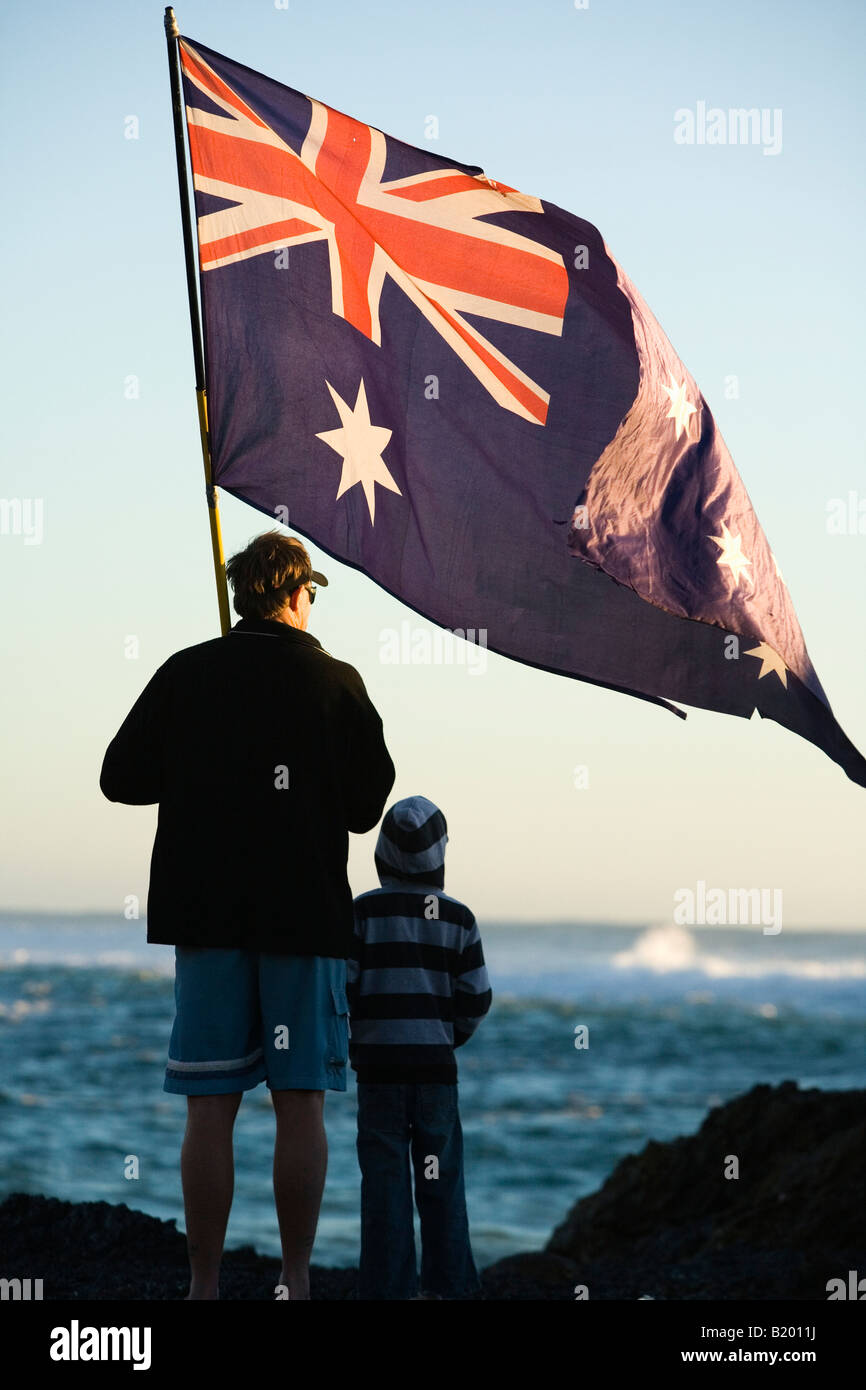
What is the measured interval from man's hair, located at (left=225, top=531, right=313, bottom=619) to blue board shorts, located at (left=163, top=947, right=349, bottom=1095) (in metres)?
1.02

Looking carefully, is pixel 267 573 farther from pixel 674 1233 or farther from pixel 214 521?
pixel 674 1233

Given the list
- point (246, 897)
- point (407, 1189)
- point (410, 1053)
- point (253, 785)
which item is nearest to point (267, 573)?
point (253, 785)

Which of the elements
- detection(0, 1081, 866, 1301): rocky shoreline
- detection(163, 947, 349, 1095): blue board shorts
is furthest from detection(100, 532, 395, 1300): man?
detection(0, 1081, 866, 1301): rocky shoreline

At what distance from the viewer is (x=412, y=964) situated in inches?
192

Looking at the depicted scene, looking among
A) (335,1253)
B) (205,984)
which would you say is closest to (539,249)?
(205,984)

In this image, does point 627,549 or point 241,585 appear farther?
point 627,549

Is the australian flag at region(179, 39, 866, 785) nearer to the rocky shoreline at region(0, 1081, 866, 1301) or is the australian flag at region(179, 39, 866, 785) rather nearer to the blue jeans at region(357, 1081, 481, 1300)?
the blue jeans at region(357, 1081, 481, 1300)

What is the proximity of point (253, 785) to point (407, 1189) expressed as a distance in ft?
6.00

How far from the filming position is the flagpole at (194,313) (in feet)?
14.5

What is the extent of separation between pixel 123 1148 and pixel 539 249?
1724cm

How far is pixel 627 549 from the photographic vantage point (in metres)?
4.79

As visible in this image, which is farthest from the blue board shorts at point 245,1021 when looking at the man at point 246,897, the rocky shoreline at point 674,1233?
the rocky shoreline at point 674,1233
